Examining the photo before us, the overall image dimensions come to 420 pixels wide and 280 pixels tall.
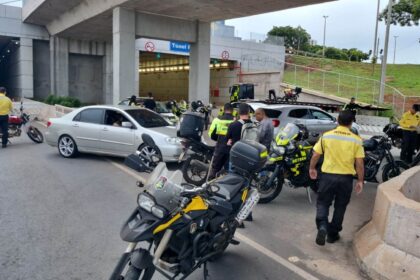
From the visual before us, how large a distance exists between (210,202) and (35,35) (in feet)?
95.9

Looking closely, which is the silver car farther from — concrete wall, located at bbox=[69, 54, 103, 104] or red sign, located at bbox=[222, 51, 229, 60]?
red sign, located at bbox=[222, 51, 229, 60]

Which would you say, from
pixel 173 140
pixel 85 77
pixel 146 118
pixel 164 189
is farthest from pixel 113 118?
pixel 85 77

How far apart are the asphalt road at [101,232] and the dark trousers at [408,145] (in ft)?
11.1

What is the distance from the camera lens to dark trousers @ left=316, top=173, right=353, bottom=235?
498 cm

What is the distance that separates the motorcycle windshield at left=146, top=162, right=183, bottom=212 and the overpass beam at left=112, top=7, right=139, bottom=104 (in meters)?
16.2

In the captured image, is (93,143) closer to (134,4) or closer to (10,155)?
(10,155)

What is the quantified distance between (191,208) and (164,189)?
14.7 inches

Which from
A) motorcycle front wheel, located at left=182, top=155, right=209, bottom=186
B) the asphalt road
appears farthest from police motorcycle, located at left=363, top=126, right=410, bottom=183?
motorcycle front wheel, located at left=182, top=155, right=209, bottom=186

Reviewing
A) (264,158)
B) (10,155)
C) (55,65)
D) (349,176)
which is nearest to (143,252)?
(264,158)

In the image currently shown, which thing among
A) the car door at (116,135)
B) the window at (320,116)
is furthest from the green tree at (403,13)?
the car door at (116,135)

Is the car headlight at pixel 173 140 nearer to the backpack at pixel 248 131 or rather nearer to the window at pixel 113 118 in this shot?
the window at pixel 113 118

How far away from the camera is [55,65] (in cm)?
2934

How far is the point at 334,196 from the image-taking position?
5129 mm

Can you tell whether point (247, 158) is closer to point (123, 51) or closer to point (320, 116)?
point (320, 116)
